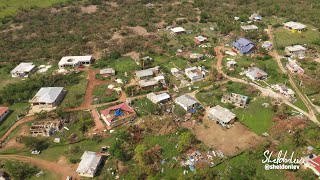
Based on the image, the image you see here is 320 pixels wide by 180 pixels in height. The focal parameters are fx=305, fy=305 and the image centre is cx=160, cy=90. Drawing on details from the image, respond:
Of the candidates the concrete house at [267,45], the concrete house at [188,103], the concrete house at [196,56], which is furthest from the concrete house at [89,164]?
the concrete house at [267,45]

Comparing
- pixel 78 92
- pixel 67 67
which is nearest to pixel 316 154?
pixel 78 92

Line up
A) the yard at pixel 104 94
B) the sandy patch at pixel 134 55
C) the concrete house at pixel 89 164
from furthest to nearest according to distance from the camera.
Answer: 1. the sandy patch at pixel 134 55
2. the yard at pixel 104 94
3. the concrete house at pixel 89 164

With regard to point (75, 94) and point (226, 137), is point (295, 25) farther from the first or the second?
point (75, 94)

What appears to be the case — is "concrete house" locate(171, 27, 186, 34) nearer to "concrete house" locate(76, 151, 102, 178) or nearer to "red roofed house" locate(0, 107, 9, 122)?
"red roofed house" locate(0, 107, 9, 122)

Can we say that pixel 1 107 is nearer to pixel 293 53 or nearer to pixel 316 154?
pixel 316 154

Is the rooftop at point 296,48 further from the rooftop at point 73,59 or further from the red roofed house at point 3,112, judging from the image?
the red roofed house at point 3,112

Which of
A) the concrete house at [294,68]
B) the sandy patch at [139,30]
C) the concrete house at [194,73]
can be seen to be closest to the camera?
the concrete house at [194,73]

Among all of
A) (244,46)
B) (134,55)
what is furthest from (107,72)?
(244,46)
